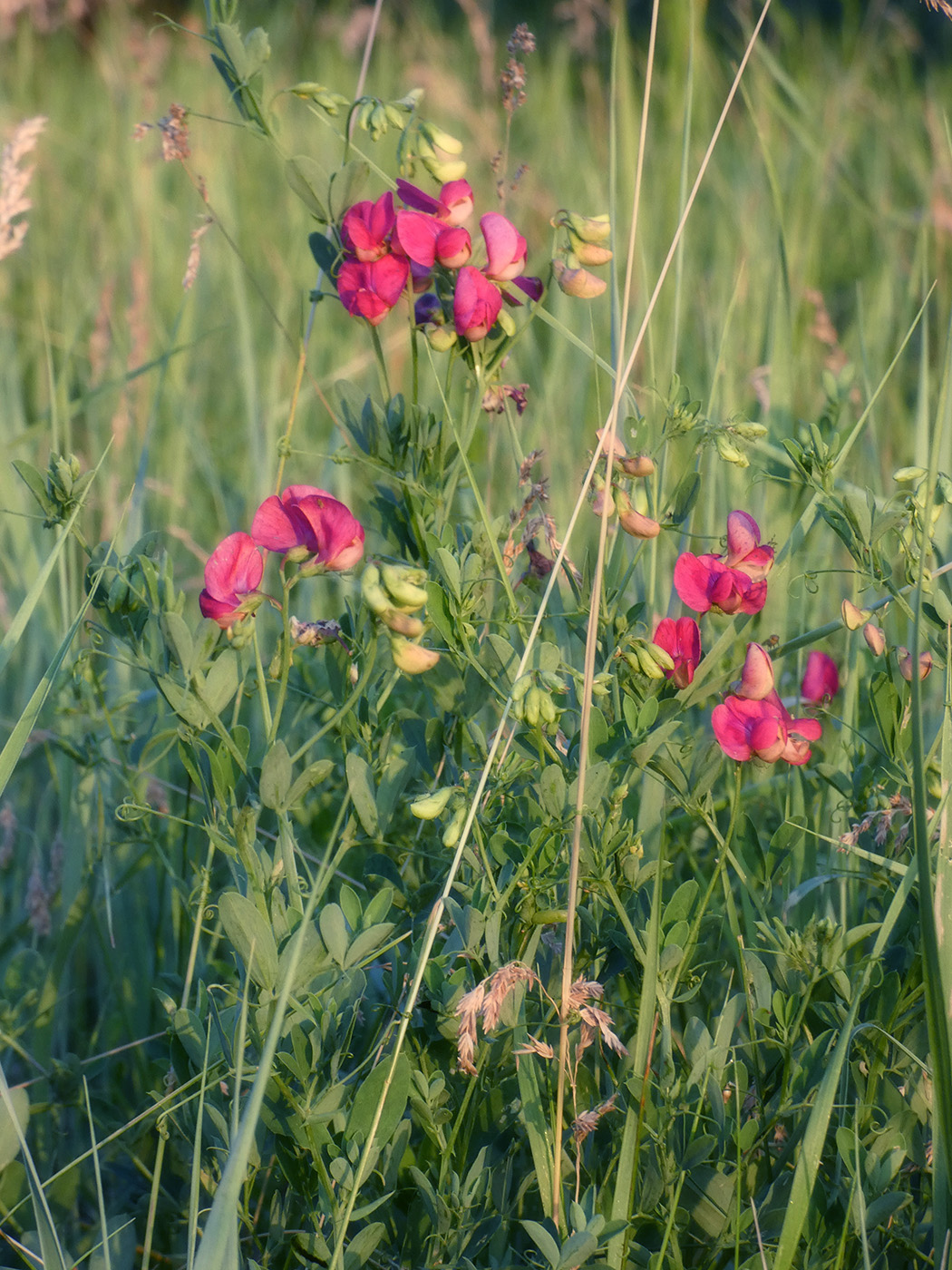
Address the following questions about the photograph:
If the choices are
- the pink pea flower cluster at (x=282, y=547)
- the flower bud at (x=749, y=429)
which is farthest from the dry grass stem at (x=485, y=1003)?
the flower bud at (x=749, y=429)

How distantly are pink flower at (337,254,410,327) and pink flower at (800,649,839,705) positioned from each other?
54 centimetres

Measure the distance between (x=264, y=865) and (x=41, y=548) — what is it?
1.16 meters

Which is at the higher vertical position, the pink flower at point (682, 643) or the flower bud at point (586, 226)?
the flower bud at point (586, 226)

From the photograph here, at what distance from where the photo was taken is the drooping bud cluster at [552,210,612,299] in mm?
915

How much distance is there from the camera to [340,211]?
0.95 m

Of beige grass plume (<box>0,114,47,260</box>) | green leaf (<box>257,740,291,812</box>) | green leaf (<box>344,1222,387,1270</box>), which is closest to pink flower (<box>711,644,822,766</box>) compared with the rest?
green leaf (<box>257,740,291,812</box>)

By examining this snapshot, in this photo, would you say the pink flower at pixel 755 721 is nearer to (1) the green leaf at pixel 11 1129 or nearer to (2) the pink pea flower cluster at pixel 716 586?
(2) the pink pea flower cluster at pixel 716 586

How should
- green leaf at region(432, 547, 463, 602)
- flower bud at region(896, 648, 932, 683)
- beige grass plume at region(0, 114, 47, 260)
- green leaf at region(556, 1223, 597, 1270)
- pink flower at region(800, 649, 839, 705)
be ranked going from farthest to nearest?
beige grass plume at region(0, 114, 47, 260)
pink flower at region(800, 649, 839, 705)
flower bud at region(896, 648, 932, 683)
green leaf at region(432, 547, 463, 602)
green leaf at region(556, 1223, 597, 1270)

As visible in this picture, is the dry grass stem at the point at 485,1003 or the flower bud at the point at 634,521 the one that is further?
the flower bud at the point at 634,521

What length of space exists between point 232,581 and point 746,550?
393 mm

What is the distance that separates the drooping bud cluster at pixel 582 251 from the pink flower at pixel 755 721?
0.32m

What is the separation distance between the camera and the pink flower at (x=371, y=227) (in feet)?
2.92

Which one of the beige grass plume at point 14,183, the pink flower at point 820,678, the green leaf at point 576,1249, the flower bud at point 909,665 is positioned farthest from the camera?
the beige grass plume at point 14,183

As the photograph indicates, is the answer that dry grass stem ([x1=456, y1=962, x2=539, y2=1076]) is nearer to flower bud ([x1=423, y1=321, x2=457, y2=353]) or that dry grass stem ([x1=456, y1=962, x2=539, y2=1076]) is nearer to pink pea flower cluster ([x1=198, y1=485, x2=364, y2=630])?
pink pea flower cluster ([x1=198, y1=485, x2=364, y2=630])
